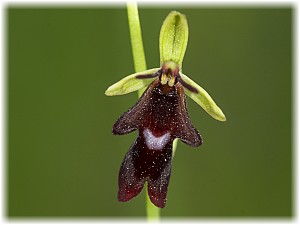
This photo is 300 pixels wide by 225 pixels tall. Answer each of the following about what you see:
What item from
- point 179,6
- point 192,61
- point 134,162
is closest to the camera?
point 134,162

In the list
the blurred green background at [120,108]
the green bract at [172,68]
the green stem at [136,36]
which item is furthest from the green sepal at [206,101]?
the blurred green background at [120,108]

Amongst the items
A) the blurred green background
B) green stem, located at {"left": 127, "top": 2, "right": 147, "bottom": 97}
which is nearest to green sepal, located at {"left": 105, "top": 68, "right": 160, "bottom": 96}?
green stem, located at {"left": 127, "top": 2, "right": 147, "bottom": 97}

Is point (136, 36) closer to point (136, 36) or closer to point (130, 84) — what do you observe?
point (136, 36)

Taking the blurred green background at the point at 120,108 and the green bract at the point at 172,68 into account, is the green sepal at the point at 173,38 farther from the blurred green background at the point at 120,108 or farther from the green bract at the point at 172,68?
the blurred green background at the point at 120,108

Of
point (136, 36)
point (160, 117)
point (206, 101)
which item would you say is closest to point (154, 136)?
point (160, 117)

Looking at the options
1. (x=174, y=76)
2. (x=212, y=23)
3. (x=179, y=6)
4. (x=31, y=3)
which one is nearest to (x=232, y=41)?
(x=212, y=23)

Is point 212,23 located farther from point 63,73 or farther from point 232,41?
point 63,73

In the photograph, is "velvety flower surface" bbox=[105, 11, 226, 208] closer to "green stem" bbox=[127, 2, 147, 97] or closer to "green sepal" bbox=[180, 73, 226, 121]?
"green sepal" bbox=[180, 73, 226, 121]
